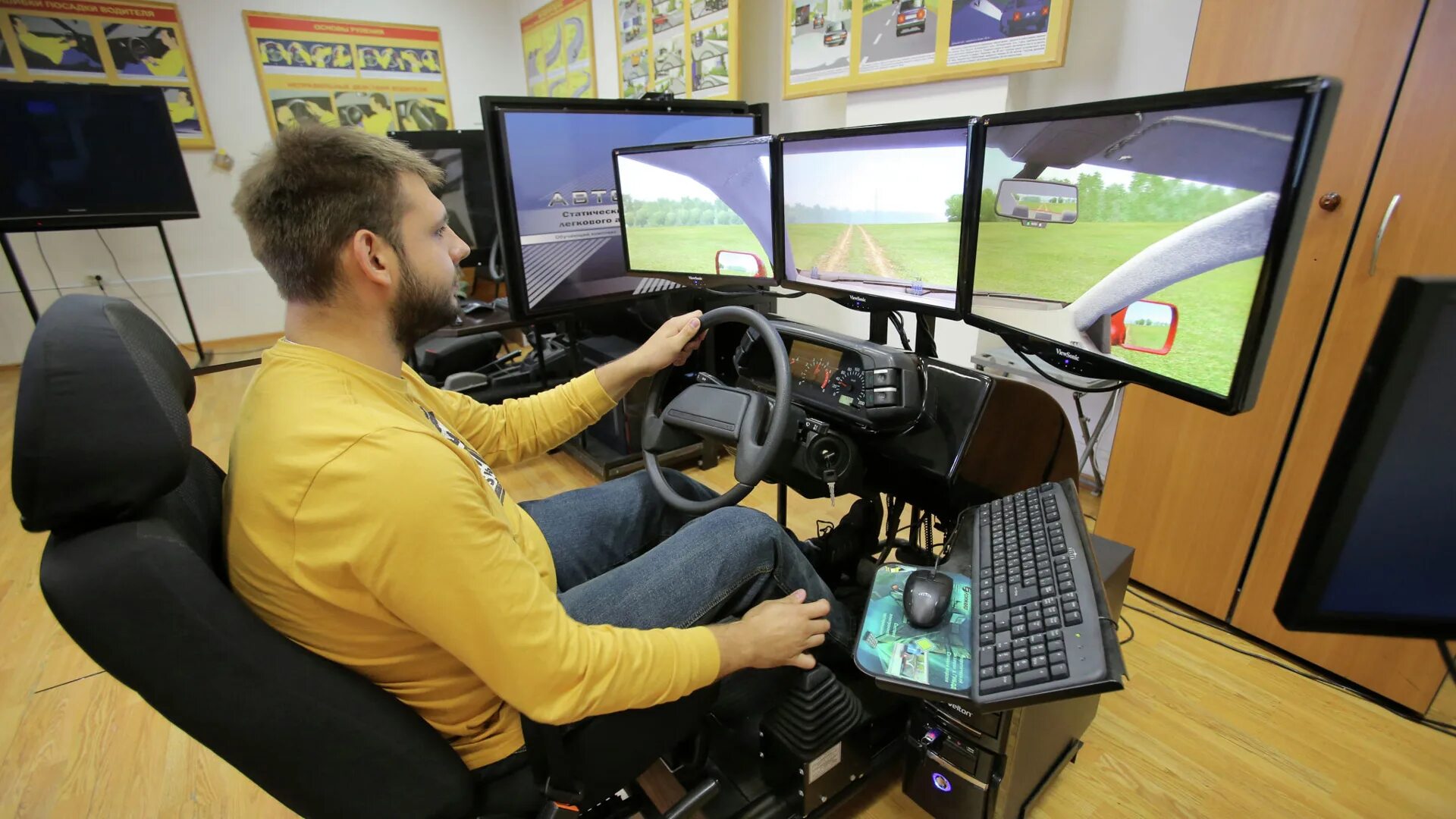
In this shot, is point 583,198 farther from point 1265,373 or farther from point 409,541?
point 1265,373

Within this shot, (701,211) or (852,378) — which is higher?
(701,211)

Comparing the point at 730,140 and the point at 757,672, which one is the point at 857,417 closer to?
the point at 757,672

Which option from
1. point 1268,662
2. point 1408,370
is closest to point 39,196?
point 1408,370

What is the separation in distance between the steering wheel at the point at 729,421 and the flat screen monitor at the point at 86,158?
4289 millimetres

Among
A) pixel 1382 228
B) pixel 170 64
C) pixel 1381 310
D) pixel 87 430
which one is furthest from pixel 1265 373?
pixel 170 64

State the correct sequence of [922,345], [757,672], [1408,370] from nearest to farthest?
1. [1408,370]
2. [757,672]
3. [922,345]

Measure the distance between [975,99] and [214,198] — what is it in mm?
5488

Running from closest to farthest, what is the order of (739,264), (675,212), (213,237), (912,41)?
(739,264) < (675,212) < (912,41) < (213,237)

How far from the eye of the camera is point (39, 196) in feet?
11.8

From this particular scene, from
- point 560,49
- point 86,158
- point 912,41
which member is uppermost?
point 560,49

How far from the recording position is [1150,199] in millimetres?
941

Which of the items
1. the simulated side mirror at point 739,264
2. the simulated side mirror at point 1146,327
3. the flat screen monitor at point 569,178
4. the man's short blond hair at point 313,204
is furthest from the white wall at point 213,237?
the simulated side mirror at point 1146,327

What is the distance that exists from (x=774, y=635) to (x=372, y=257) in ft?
2.62

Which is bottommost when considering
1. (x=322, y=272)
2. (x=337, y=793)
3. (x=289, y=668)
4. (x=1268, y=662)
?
(x=1268, y=662)
